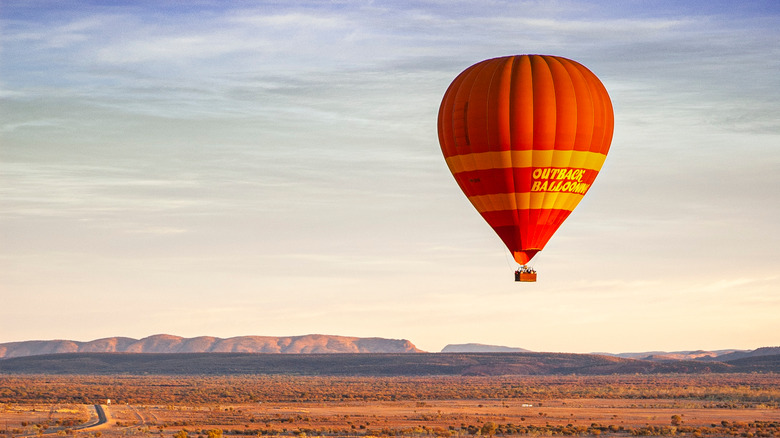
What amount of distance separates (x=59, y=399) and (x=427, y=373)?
93.9 meters

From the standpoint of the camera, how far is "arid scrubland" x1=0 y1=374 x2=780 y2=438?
5512cm

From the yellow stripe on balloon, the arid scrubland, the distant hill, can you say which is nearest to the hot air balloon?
the yellow stripe on balloon

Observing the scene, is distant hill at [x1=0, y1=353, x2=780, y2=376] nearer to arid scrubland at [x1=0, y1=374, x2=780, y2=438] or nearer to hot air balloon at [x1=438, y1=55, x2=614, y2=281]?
arid scrubland at [x1=0, y1=374, x2=780, y2=438]

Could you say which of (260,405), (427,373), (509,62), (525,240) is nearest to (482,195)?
(525,240)

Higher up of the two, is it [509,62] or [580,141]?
[509,62]

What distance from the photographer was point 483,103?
44156 millimetres

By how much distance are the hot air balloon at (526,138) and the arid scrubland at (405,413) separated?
12823 millimetres

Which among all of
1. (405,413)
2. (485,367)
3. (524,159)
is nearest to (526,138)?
(524,159)

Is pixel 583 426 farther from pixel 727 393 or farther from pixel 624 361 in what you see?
pixel 624 361

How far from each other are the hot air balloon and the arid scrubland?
12.8 metres

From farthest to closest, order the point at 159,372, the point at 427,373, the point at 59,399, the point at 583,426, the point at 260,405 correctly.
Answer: the point at 159,372
the point at 427,373
the point at 59,399
the point at 260,405
the point at 583,426

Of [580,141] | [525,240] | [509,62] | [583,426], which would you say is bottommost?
[583,426]

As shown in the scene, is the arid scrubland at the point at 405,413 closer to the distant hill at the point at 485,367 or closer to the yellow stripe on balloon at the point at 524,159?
the yellow stripe on balloon at the point at 524,159

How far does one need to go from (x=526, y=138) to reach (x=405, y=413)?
30.6 m
